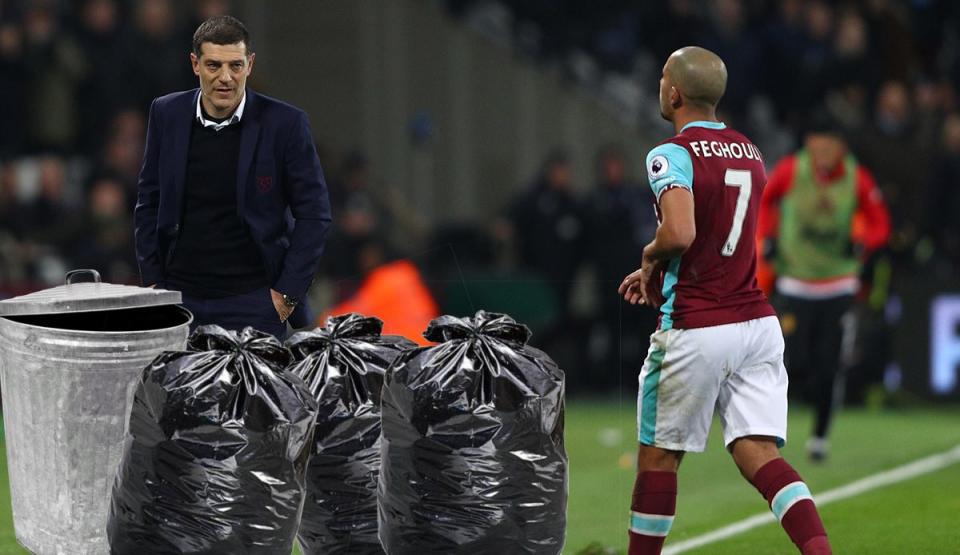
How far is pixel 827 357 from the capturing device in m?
11.3

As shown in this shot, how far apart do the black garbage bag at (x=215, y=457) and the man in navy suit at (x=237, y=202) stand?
1.01 m

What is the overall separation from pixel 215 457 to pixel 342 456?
704mm

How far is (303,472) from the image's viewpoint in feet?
19.6

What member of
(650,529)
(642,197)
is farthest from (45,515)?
(642,197)

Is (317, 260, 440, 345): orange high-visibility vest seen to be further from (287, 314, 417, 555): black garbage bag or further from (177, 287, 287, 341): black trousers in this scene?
(287, 314, 417, 555): black garbage bag

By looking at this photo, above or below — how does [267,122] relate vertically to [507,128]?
above

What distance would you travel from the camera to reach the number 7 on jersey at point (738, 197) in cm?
620

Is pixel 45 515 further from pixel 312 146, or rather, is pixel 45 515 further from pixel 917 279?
pixel 917 279

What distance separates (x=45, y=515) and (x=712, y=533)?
343 cm

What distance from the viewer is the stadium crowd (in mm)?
14438

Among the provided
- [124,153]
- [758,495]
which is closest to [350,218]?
[124,153]

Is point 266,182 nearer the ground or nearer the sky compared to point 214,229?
nearer the sky

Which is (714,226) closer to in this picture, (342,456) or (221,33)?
(342,456)

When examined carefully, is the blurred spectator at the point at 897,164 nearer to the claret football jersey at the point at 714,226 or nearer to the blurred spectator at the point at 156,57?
the blurred spectator at the point at 156,57
